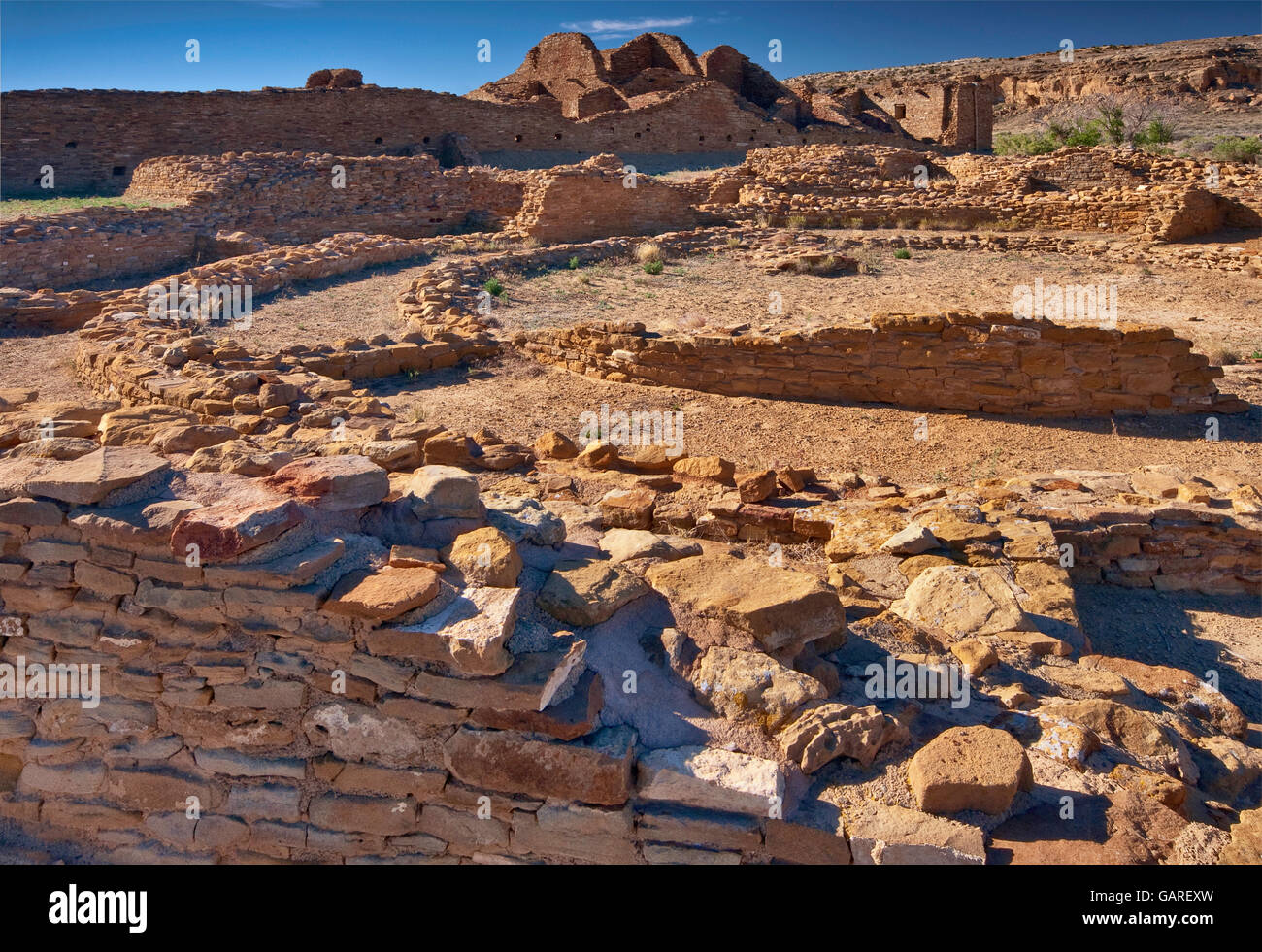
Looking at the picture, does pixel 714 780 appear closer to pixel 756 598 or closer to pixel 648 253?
pixel 756 598

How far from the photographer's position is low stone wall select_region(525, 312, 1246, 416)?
25.6 feet

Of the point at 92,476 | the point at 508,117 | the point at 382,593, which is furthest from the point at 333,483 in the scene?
the point at 508,117

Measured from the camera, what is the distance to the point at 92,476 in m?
3.12

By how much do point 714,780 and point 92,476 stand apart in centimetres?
239

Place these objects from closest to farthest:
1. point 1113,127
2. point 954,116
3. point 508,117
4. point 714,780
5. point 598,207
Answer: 1. point 714,780
2. point 598,207
3. point 1113,127
4. point 508,117
5. point 954,116

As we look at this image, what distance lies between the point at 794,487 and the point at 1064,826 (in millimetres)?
3362

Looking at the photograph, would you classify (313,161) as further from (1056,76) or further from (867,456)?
(1056,76)

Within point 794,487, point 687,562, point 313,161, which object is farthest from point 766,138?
point 687,562

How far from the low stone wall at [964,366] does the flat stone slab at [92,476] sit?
6200 millimetres

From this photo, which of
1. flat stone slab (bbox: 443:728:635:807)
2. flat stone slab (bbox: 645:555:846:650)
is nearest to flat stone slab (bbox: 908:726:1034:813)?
flat stone slab (bbox: 645:555:846:650)

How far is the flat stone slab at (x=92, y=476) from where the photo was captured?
308 cm

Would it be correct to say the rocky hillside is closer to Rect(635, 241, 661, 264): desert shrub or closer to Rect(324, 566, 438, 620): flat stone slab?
Rect(635, 241, 661, 264): desert shrub

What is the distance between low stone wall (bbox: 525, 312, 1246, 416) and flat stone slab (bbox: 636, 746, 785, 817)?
20.4ft

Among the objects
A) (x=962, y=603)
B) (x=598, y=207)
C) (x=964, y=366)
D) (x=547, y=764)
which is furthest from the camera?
(x=598, y=207)
